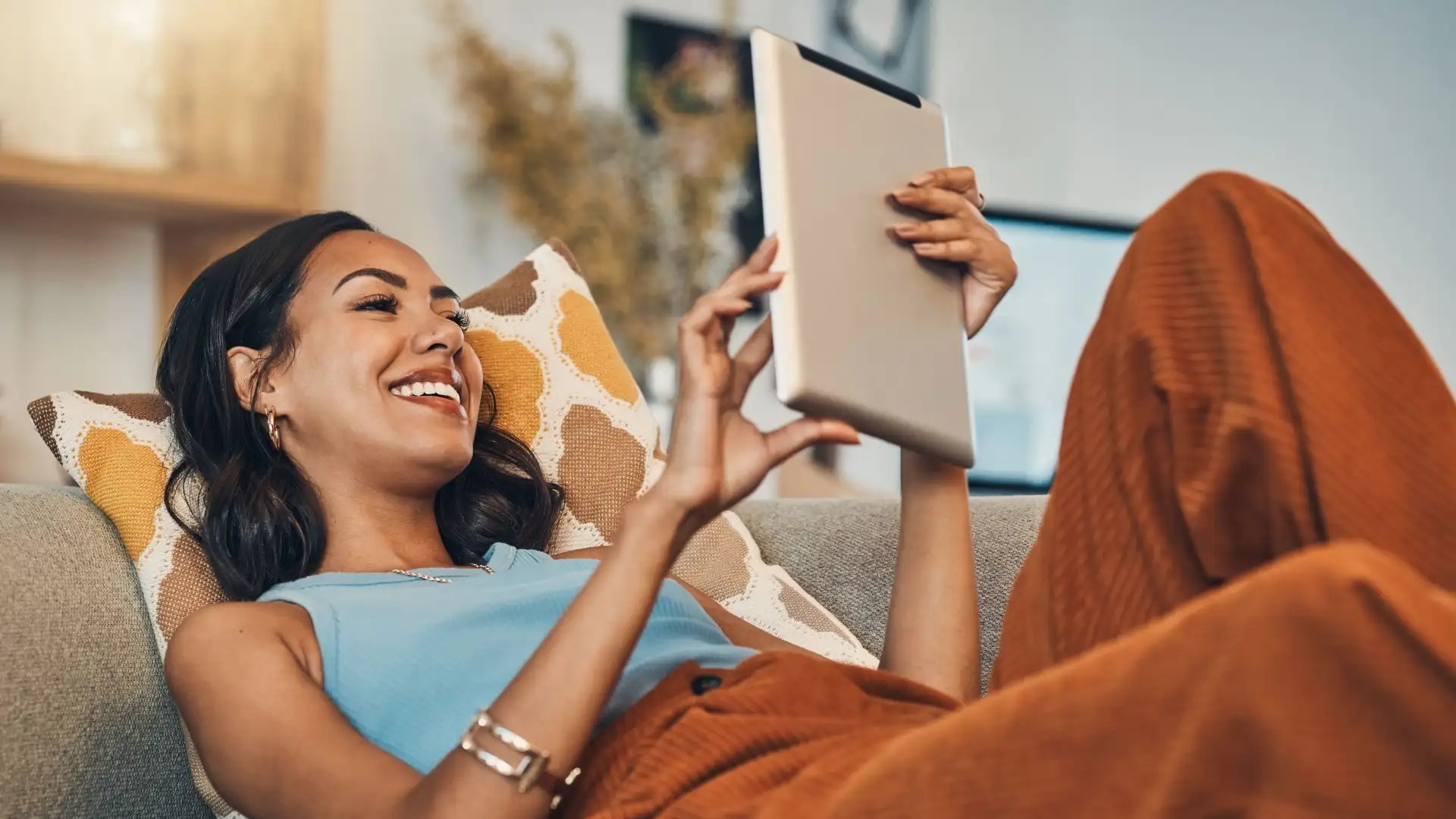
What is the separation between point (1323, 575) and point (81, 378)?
2.51 meters

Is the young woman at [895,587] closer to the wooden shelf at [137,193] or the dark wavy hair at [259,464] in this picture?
the dark wavy hair at [259,464]

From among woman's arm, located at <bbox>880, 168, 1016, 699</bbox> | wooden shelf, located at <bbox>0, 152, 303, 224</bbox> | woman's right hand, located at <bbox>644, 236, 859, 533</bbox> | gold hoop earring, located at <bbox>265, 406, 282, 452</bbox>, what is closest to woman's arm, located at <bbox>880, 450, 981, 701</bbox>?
woman's arm, located at <bbox>880, 168, 1016, 699</bbox>

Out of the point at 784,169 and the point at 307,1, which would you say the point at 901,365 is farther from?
the point at 307,1

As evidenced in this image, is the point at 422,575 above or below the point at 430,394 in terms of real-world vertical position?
below

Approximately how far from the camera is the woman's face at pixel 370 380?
116 cm

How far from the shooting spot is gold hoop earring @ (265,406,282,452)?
120 cm

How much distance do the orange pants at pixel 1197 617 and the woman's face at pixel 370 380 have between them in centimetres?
37

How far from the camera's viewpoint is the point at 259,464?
1.21 metres

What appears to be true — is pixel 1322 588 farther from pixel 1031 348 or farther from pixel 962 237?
pixel 1031 348

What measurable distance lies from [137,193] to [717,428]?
1718mm

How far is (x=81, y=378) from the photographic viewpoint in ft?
8.22

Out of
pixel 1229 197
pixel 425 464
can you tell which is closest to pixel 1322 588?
pixel 1229 197

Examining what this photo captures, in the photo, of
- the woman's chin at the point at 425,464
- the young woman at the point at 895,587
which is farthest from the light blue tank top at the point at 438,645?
the woman's chin at the point at 425,464

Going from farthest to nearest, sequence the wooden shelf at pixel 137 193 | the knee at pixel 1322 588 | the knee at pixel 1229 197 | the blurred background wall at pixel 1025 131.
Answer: the blurred background wall at pixel 1025 131
the wooden shelf at pixel 137 193
the knee at pixel 1229 197
the knee at pixel 1322 588
